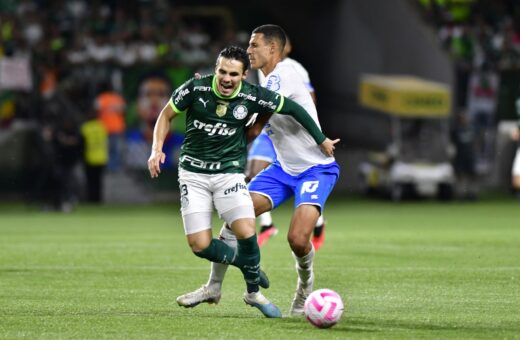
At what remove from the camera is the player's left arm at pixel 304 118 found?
32.1 feet

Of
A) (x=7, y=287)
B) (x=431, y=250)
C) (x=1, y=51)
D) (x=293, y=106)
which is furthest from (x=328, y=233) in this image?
(x=1, y=51)

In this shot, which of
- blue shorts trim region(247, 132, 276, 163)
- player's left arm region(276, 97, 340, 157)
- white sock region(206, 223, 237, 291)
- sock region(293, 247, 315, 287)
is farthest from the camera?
blue shorts trim region(247, 132, 276, 163)

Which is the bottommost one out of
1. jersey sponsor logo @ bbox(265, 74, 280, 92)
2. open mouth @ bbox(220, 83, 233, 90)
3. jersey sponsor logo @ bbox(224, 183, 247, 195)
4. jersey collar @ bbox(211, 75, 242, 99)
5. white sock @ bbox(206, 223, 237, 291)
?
white sock @ bbox(206, 223, 237, 291)

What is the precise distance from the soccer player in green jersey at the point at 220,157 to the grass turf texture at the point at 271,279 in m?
0.46

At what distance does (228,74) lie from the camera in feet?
31.2

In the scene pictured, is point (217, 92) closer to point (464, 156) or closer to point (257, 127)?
point (257, 127)

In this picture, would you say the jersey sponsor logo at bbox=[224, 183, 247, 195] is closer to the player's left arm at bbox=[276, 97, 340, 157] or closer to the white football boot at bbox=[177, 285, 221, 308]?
the player's left arm at bbox=[276, 97, 340, 157]

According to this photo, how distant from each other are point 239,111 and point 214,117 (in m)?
0.19

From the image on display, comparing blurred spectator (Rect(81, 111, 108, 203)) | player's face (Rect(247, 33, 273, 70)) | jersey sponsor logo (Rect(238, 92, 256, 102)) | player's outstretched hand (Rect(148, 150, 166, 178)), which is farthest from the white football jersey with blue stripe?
blurred spectator (Rect(81, 111, 108, 203))

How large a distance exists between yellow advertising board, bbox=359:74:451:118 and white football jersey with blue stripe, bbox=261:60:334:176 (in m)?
18.9

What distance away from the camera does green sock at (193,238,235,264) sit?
9656mm

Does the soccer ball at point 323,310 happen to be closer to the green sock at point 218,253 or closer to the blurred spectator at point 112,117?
the green sock at point 218,253

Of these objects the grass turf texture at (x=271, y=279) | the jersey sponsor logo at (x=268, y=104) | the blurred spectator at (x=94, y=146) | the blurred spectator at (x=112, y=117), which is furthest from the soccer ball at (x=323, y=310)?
the blurred spectator at (x=112, y=117)

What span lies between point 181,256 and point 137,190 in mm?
13360
